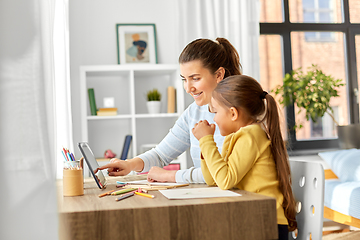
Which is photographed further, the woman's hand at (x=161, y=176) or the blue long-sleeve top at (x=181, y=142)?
the blue long-sleeve top at (x=181, y=142)

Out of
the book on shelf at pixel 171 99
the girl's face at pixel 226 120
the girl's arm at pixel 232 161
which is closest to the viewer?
the girl's arm at pixel 232 161

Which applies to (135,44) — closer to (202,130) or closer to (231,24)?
(231,24)

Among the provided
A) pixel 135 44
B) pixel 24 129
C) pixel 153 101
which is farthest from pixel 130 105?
pixel 24 129

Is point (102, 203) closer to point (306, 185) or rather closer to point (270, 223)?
point (270, 223)

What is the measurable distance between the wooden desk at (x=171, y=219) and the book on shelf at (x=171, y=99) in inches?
84.3

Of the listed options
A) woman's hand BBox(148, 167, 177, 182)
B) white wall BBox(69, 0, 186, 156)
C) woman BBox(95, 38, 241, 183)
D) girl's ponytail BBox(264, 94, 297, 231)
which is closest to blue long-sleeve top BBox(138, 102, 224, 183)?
woman BBox(95, 38, 241, 183)

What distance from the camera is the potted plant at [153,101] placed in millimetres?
3018

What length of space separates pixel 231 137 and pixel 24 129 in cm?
89

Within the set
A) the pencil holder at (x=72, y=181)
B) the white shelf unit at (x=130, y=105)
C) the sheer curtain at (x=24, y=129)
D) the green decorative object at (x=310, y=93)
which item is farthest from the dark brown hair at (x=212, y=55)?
the green decorative object at (x=310, y=93)

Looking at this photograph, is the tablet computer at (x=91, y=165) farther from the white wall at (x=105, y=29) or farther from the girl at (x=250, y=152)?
the white wall at (x=105, y=29)

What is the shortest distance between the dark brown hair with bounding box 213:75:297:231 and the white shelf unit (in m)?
1.67

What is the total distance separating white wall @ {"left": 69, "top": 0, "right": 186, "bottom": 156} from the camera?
124 inches

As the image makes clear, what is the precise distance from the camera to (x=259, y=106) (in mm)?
1324

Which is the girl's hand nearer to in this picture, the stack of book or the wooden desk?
the wooden desk
